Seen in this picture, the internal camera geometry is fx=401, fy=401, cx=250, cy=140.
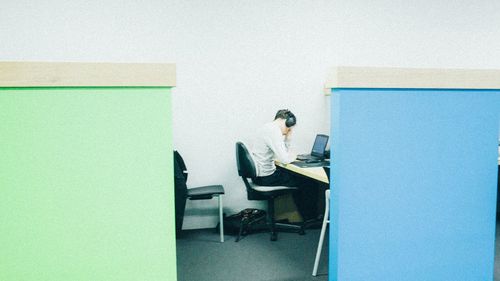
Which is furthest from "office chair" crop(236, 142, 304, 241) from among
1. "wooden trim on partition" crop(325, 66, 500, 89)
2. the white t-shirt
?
"wooden trim on partition" crop(325, 66, 500, 89)

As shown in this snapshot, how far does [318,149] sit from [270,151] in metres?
0.51

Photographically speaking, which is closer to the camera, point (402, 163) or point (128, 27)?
point (402, 163)

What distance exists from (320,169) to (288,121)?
23.8 inches

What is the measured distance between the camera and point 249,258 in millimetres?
2832

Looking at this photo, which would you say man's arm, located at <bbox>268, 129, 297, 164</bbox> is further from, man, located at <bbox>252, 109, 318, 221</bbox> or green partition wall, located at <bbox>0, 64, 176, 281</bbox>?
green partition wall, located at <bbox>0, 64, 176, 281</bbox>

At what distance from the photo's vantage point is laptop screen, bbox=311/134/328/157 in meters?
3.49

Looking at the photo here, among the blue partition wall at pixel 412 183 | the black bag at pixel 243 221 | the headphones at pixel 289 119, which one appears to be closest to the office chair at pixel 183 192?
the black bag at pixel 243 221

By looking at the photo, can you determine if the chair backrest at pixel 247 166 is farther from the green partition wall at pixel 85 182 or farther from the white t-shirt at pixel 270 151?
the green partition wall at pixel 85 182

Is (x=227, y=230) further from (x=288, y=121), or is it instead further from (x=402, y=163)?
(x=402, y=163)

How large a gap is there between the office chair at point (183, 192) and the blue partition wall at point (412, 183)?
1.77 m

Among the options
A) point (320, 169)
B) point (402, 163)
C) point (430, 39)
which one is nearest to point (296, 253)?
point (320, 169)

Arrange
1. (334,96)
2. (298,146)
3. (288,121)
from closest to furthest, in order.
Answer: (334,96), (288,121), (298,146)

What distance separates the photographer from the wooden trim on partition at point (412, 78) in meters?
1.33

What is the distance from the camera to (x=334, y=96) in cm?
139
